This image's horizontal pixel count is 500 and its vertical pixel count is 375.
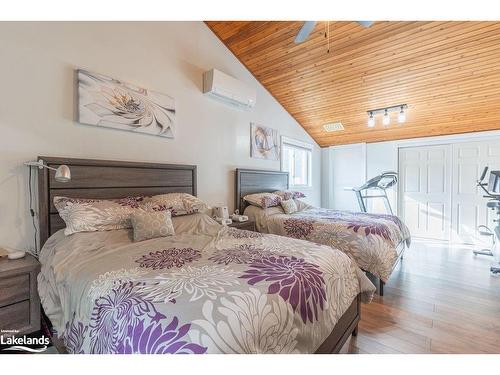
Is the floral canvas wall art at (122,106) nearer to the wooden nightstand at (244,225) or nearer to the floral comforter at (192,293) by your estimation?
the floral comforter at (192,293)

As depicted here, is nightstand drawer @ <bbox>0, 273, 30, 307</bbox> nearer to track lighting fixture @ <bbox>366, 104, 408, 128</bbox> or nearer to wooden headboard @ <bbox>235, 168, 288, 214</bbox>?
wooden headboard @ <bbox>235, 168, 288, 214</bbox>

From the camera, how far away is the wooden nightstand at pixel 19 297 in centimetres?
145

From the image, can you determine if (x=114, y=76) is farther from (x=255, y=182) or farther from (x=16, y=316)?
(x=255, y=182)

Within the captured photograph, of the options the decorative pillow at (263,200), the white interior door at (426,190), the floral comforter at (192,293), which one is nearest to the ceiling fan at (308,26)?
the floral comforter at (192,293)

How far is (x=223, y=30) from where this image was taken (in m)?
3.28

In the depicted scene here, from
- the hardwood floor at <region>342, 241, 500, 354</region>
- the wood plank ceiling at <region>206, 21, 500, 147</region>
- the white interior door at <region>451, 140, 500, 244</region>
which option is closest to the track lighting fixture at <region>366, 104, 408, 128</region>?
the wood plank ceiling at <region>206, 21, 500, 147</region>

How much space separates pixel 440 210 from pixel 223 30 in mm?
4978

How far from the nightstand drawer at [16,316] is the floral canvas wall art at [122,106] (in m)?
1.44

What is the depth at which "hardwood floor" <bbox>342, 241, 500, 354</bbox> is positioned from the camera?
1.74 m

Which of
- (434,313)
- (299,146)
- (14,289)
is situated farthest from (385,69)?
(14,289)

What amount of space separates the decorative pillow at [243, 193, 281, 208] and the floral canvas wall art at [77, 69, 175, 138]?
137cm

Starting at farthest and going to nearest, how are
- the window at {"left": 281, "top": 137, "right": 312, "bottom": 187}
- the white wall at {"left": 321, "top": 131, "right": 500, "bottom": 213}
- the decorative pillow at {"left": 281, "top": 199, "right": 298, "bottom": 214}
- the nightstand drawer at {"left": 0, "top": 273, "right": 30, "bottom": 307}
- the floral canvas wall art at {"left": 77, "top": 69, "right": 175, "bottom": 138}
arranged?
the window at {"left": 281, "top": 137, "right": 312, "bottom": 187} → the white wall at {"left": 321, "top": 131, "right": 500, "bottom": 213} → the decorative pillow at {"left": 281, "top": 199, "right": 298, "bottom": 214} → the floral canvas wall art at {"left": 77, "top": 69, "right": 175, "bottom": 138} → the nightstand drawer at {"left": 0, "top": 273, "right": 30, "bottom": 307}
